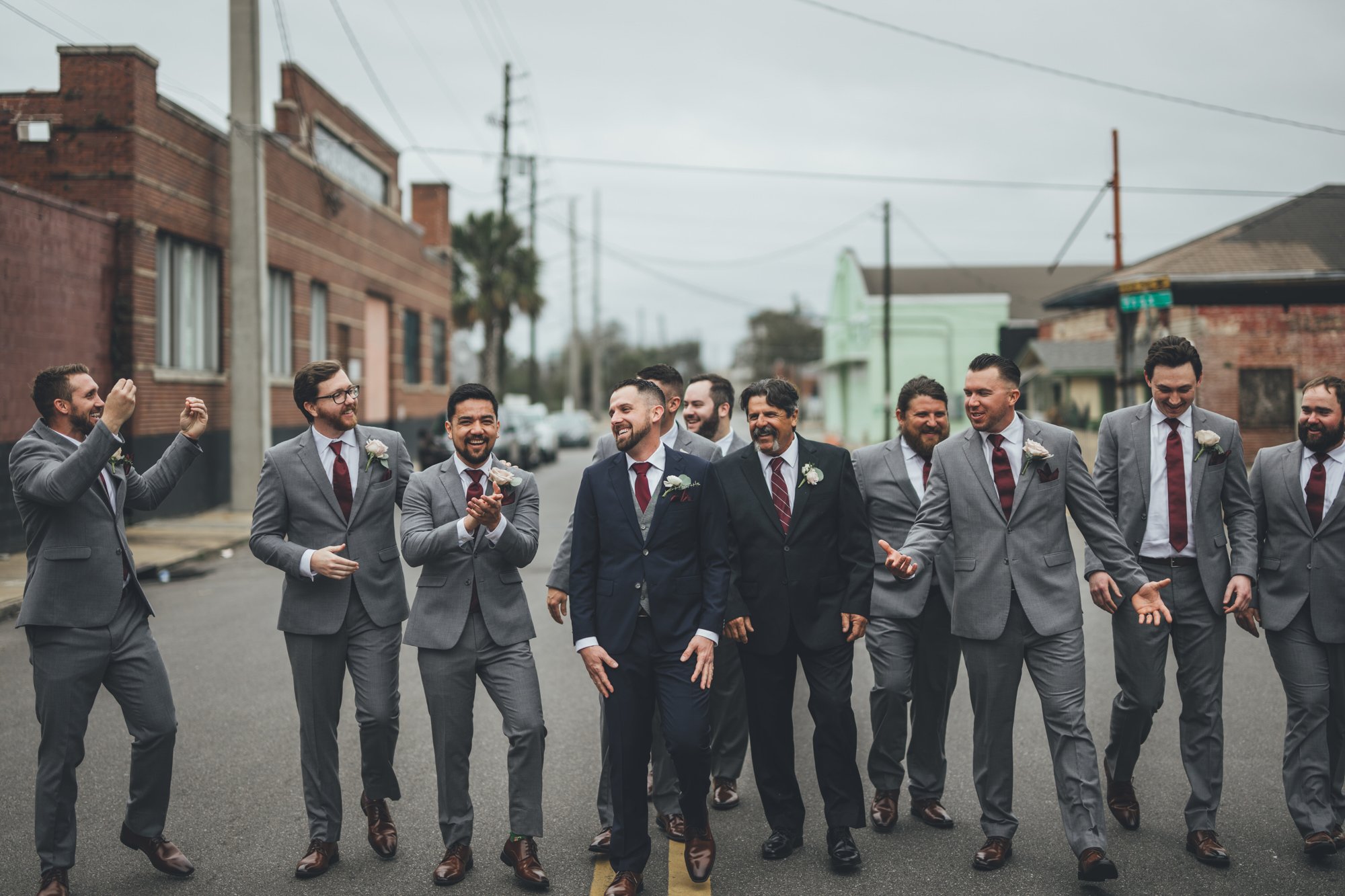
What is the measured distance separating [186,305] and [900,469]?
17.0 meters

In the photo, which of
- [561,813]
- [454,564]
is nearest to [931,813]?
[561,813]

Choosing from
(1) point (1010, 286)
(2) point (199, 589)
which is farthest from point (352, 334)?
(1) point (1010, 286)

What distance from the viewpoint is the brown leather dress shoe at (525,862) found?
4.55 metres

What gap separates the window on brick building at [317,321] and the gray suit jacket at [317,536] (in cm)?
2182

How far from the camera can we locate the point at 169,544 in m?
15.3

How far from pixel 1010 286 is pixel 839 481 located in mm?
53548

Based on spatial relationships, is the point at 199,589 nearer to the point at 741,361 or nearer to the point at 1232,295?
the point at 1232,295

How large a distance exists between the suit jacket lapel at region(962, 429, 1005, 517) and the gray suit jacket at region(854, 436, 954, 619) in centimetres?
43

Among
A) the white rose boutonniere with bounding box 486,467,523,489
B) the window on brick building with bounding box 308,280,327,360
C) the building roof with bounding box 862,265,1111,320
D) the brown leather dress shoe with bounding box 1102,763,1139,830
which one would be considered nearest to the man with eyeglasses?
the white rose boutonniere with bounding box 486,467,523,489

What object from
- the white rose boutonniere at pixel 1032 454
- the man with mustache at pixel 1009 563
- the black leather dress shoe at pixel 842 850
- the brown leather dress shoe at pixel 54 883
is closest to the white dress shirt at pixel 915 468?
the man with mustache at pixel 1009 563

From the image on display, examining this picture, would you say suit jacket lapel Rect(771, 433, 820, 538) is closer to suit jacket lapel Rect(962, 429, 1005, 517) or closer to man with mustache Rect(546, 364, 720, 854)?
man with mustache Rect(546, 364, 720, 854)

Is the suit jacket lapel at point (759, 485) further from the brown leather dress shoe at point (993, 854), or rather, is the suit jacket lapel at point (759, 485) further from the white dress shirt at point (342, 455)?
the white dress shirt at point (342, 455)

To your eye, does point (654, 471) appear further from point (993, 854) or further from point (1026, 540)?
point (993, 854)

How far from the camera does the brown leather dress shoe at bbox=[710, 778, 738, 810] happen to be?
5.64 m
